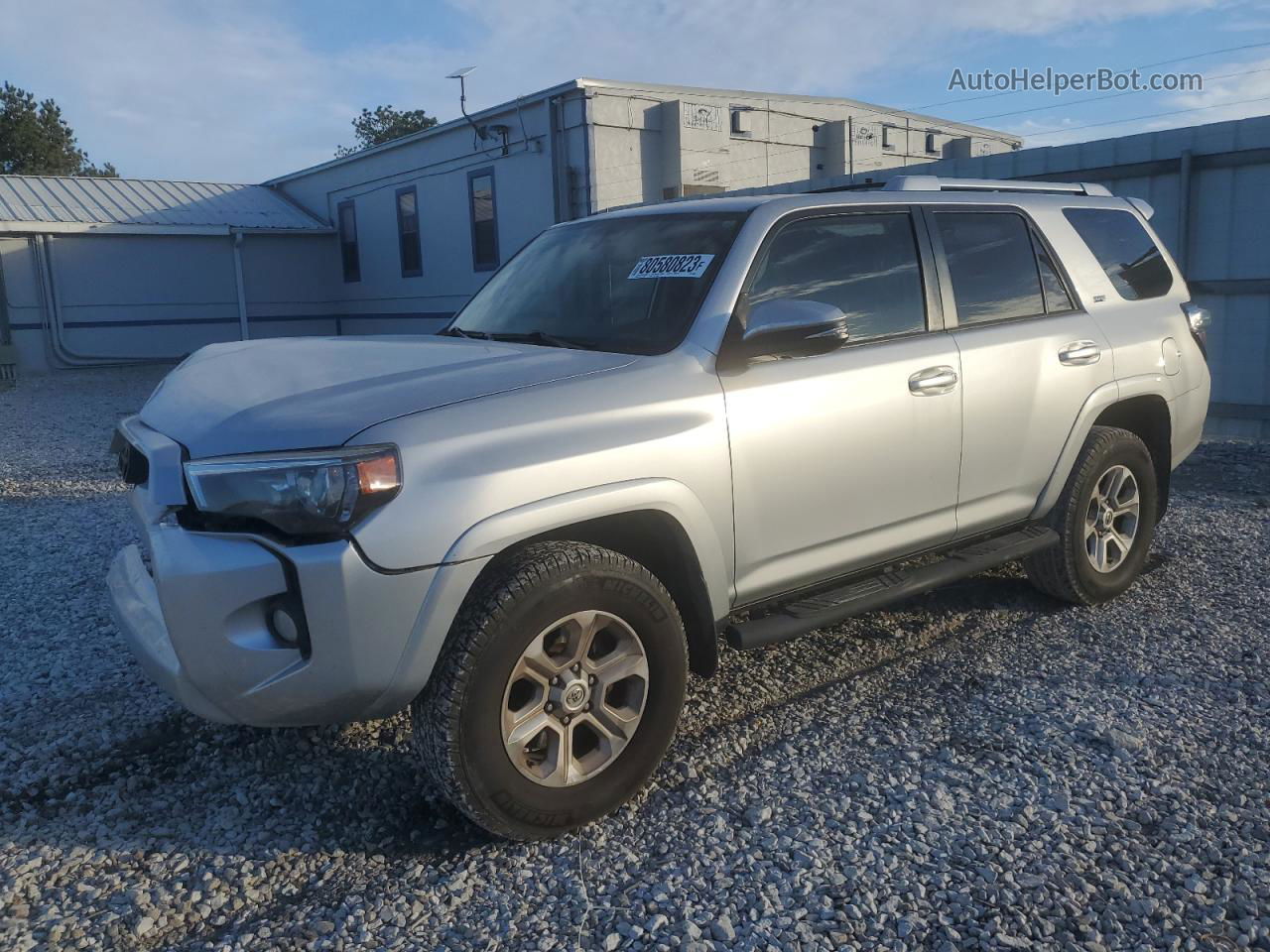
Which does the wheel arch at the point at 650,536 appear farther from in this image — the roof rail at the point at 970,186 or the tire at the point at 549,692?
the roof rail at the point at 970,186

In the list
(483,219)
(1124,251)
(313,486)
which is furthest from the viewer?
(483,219)

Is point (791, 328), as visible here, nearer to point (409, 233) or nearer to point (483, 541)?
point (483, 541)

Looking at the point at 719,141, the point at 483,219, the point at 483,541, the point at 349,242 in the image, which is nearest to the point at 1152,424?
the point at 483,541

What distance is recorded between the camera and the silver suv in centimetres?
265

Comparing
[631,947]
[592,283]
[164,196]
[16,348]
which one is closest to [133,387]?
[16,348]

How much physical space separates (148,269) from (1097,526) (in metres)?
23.0

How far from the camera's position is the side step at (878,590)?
11.2 feet

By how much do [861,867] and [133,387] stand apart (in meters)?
18.7

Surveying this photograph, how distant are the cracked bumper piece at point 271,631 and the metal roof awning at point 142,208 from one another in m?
22.3

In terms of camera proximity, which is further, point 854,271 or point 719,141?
point 719,141

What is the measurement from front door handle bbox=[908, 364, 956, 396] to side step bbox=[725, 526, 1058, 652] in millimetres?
710

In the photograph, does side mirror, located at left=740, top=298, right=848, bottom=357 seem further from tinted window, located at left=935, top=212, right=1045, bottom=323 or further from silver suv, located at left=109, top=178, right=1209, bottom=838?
tinted window, located at left=935, top=212, right=1045, bottom=323

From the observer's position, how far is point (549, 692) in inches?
117

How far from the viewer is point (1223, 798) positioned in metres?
3.17
